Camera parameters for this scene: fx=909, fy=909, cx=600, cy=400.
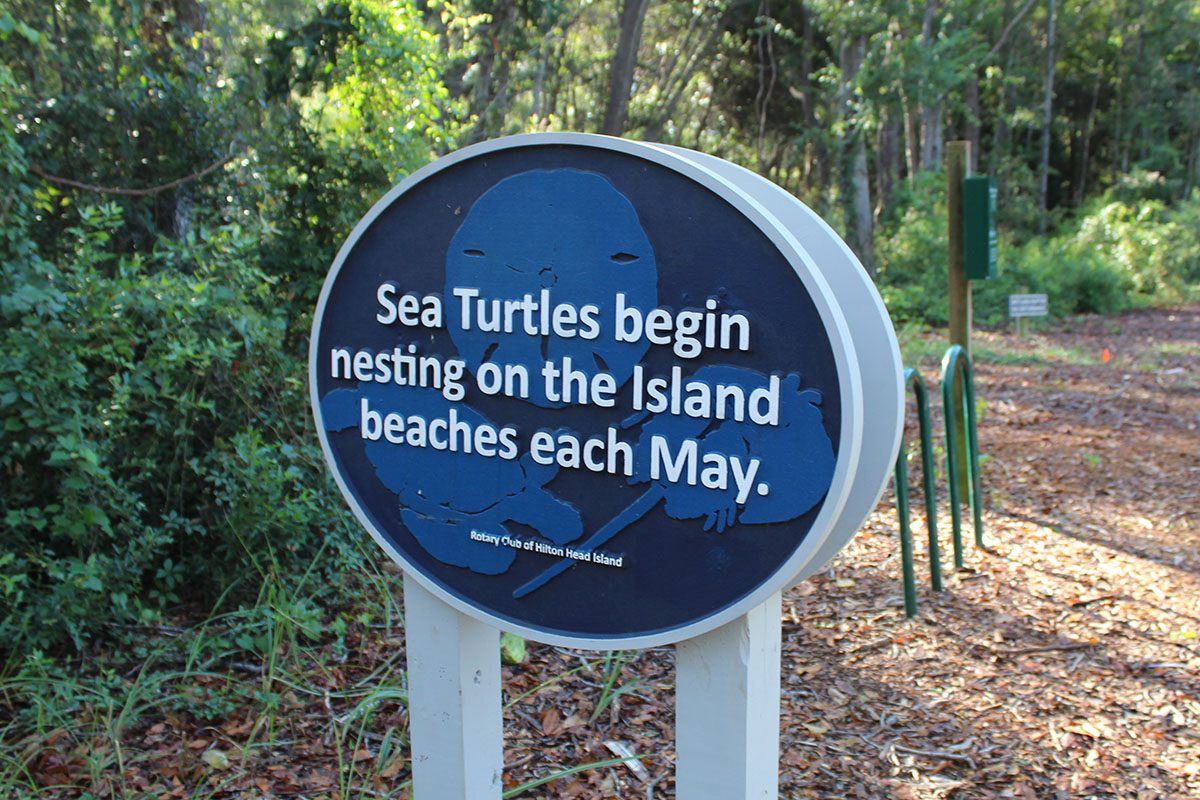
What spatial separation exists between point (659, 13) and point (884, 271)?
7704mm

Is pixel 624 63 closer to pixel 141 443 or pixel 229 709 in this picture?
pixel 141 443

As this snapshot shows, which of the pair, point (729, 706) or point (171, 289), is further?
point (171, 289)

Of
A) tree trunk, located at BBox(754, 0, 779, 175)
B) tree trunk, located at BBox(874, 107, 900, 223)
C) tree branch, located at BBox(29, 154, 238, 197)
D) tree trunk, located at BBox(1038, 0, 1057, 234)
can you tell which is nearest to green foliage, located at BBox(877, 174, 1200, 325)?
tree trunk, located at BBox(874, 107, 900, 223)

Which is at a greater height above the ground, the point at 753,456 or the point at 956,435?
the point at 753,456

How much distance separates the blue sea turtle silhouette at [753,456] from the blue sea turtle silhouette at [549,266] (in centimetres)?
15

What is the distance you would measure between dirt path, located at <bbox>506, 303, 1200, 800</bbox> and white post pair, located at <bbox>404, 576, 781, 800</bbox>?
67 centimetres

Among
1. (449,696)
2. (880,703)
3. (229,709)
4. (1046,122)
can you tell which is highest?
(1046,122)

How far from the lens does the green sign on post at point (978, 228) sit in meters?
4.89

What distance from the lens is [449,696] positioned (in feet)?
6.45

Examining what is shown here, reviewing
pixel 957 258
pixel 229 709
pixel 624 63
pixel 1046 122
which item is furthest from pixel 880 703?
pixel 1046 122

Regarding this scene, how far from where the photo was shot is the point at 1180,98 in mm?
30156

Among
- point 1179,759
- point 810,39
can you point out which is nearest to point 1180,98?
point 810,39

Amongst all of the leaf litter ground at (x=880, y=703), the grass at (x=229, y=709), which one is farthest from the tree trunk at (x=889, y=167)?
the grass at (x=229, y=709)

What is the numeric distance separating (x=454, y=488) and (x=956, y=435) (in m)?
3.35
